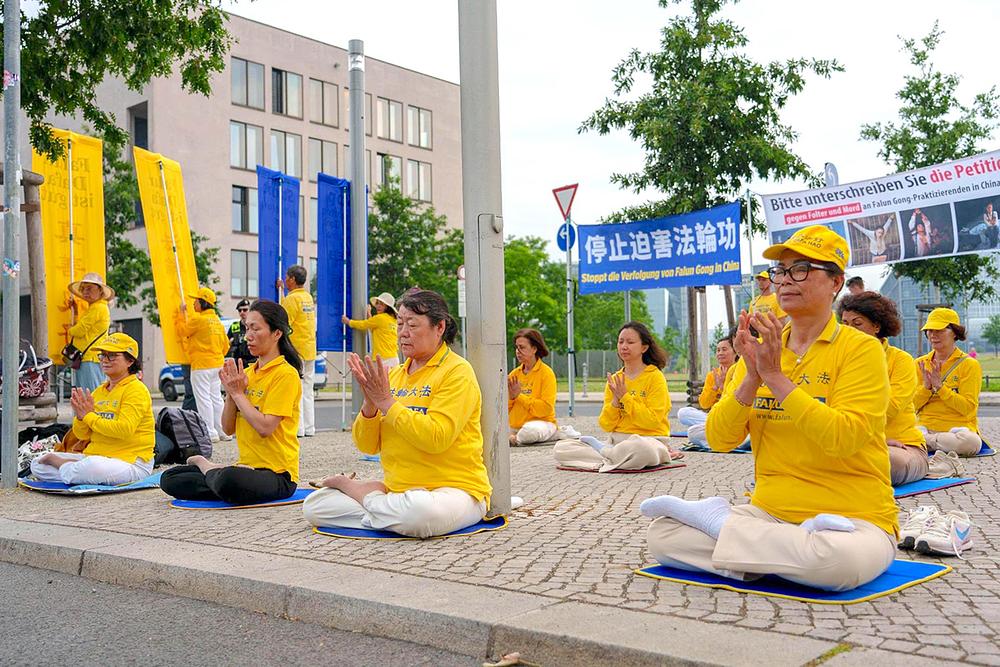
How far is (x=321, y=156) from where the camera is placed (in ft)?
164

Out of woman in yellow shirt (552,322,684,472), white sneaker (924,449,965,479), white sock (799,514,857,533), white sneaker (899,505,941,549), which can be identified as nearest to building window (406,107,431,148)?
woman in yellow shirt (552,322,684,472)

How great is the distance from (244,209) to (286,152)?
3.68 metres

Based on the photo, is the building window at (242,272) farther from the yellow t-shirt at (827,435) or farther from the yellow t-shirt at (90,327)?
the yellow t-shirt at (827,435)

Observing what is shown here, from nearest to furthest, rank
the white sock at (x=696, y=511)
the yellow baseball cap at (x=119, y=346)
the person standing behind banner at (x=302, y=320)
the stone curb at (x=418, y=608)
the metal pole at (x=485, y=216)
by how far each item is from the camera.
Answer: the stone curb at (x=418, y=608), the white sock at (x=696, y=511), the metal pole at (x=485, y=216), the yellow baseball cap at (x=119, y=346), the person standing behind banner at (x=302, y=320)

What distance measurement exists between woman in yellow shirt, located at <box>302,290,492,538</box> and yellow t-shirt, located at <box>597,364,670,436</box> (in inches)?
154

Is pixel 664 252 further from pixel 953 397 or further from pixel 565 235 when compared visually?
pixel 953 397

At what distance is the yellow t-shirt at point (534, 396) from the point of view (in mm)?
12414

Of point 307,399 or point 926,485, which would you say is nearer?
point 926,485

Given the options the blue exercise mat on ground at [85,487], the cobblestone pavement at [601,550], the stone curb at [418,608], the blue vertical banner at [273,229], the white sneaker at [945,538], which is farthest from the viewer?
the blue vertical banner at [273,229]

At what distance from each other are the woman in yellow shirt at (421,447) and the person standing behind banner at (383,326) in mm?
6697

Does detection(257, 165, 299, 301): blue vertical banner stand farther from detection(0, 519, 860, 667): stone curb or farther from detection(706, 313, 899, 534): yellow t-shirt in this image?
detection(706, 313, 899, 534): yellow t-shirt

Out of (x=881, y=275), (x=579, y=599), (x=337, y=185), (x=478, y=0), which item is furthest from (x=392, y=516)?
(x=881, y=275)

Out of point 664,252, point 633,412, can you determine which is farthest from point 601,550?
point 664,252

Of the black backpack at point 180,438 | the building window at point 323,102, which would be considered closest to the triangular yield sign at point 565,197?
the black backpack at point 180,438
